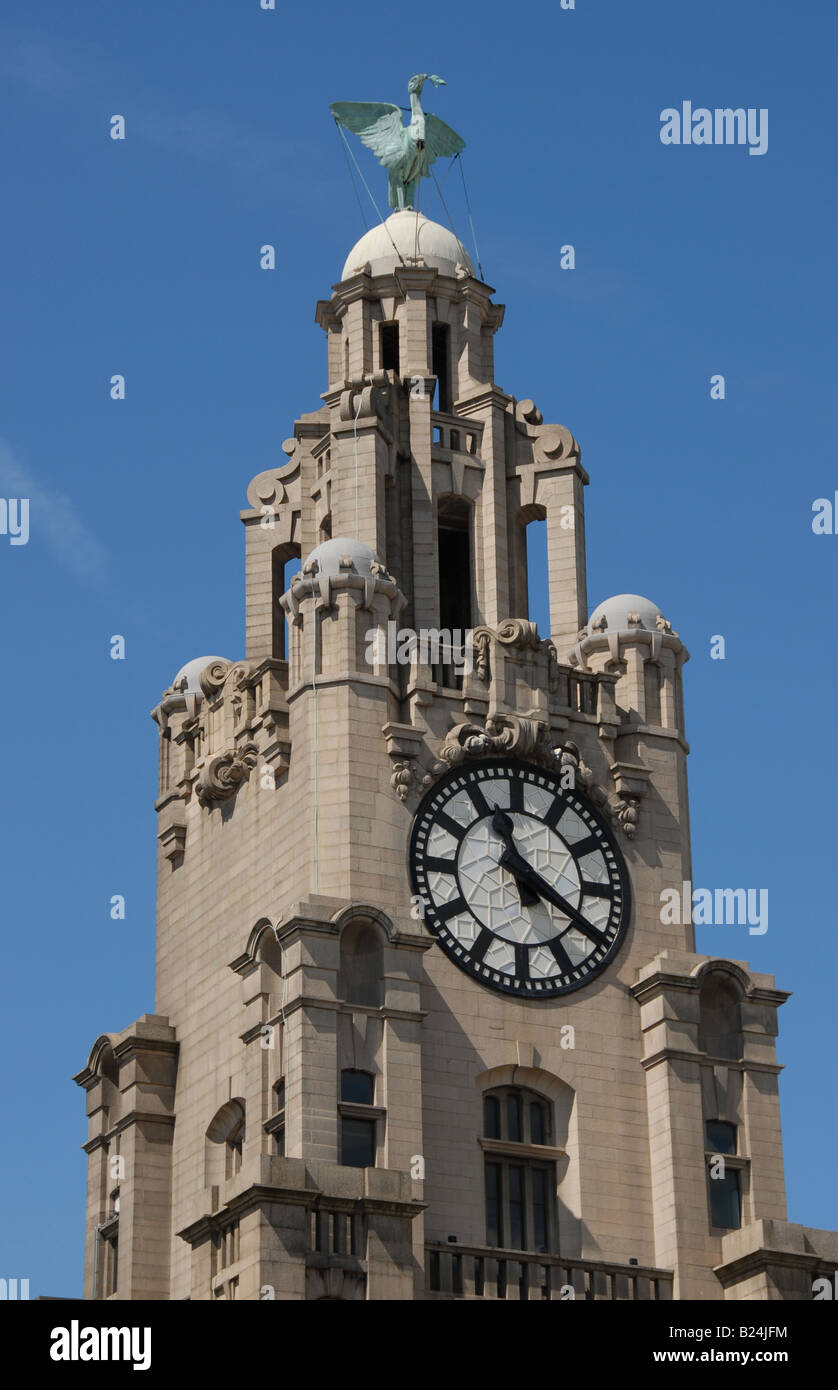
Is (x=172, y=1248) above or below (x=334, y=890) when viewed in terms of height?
below

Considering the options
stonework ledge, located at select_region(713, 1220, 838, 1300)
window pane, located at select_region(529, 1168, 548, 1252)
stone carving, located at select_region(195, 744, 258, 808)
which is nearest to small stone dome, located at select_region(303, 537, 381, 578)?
stone carving, located at select_region(195, 744, 258, 808)

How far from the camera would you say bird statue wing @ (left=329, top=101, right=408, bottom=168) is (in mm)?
66688

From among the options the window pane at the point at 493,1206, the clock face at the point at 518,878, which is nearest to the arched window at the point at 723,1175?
the clock face at the point at 518,878

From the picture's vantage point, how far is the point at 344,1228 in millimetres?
51906

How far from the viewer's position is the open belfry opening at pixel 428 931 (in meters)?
54.0

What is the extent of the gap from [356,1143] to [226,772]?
9.48 m

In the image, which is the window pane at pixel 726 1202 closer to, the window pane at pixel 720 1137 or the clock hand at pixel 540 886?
the window pane at pixel 720 1137

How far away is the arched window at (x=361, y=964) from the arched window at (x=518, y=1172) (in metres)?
3.05

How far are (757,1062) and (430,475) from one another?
1347cm

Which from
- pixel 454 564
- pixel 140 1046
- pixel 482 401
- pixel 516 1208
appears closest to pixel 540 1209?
pixel 516 1208

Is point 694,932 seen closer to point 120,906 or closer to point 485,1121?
point 485,1121

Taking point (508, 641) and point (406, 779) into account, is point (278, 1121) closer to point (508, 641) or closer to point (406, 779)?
point (406, 779)

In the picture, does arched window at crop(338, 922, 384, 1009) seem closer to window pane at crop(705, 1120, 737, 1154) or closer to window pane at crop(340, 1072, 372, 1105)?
window pane at crop(340, 1072, 372, 1105)
